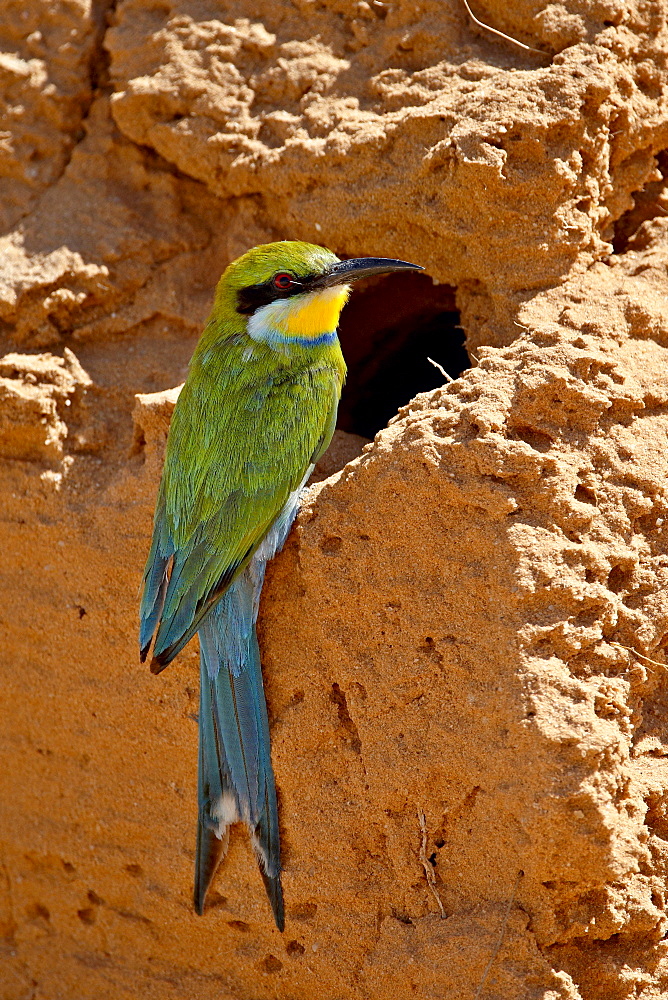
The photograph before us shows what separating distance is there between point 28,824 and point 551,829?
79.2 inches

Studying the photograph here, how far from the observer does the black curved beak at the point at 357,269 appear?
9.37 ft

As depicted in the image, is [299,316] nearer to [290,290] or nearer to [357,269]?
[290,290]

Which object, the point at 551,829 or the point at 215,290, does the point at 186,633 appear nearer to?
the point at 551,829

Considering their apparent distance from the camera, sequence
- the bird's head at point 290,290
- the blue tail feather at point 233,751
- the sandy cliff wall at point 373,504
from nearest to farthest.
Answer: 1. the sandy cliff wall at point 373,504
2. the blue tail feather at point 233,751
3. the bird's head at point 290,290

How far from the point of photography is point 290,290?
9.85 ft

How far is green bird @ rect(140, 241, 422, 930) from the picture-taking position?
2602 millimetres

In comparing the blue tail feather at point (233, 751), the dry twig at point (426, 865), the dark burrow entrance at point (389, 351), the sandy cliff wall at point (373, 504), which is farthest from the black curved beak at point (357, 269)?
the dry twig at point (426, 865)

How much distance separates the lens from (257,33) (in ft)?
11.0

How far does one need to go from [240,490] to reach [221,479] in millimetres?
70

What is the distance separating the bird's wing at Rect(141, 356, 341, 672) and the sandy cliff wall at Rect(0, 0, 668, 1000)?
151 millimetres

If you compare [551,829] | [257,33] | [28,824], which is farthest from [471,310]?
[28,824]

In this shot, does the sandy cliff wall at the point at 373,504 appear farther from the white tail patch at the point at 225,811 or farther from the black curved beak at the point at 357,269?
the black curved beak at the point at 357,269

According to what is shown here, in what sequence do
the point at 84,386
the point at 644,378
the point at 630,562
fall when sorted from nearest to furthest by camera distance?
the point at 630,562 → the point at 644,378 → the point at 84,386

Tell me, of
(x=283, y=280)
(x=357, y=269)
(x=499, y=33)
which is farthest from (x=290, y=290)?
(x=499, y=33)
